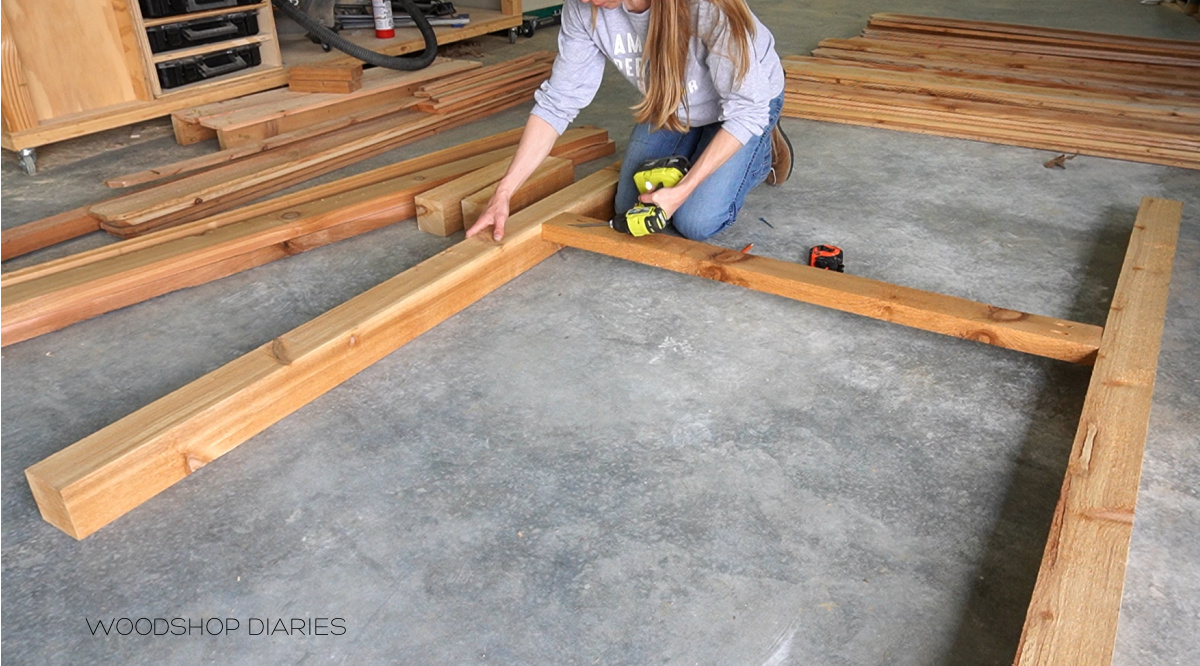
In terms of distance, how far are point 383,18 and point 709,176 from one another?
10.6 feet

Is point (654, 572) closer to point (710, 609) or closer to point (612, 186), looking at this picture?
point (710, 609)

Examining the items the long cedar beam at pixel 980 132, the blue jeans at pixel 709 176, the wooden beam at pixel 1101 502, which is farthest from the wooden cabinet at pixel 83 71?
the wooden beam at pixel 1101 502

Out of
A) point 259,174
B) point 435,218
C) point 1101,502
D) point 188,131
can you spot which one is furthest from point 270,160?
point 1101,502

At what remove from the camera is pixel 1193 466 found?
1.99m

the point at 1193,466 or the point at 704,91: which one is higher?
the point at 704,91

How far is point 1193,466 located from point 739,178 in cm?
168

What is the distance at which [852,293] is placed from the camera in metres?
2.46

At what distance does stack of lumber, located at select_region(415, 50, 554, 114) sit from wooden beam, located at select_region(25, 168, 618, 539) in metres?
1.87

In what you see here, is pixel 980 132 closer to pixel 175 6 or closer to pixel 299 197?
pixel 299 197

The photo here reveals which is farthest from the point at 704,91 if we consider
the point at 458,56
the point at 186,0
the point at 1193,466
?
the point at 458,56

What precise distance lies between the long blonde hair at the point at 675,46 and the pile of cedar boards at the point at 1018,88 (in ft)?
6.78

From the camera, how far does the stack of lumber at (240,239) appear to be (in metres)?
2.58

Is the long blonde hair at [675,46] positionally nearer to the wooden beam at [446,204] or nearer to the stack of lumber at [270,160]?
the wooden beam at [446,204]

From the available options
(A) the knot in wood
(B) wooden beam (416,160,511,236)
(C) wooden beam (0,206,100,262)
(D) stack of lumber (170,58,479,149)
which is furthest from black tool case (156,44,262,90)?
(A) the knot in wood
